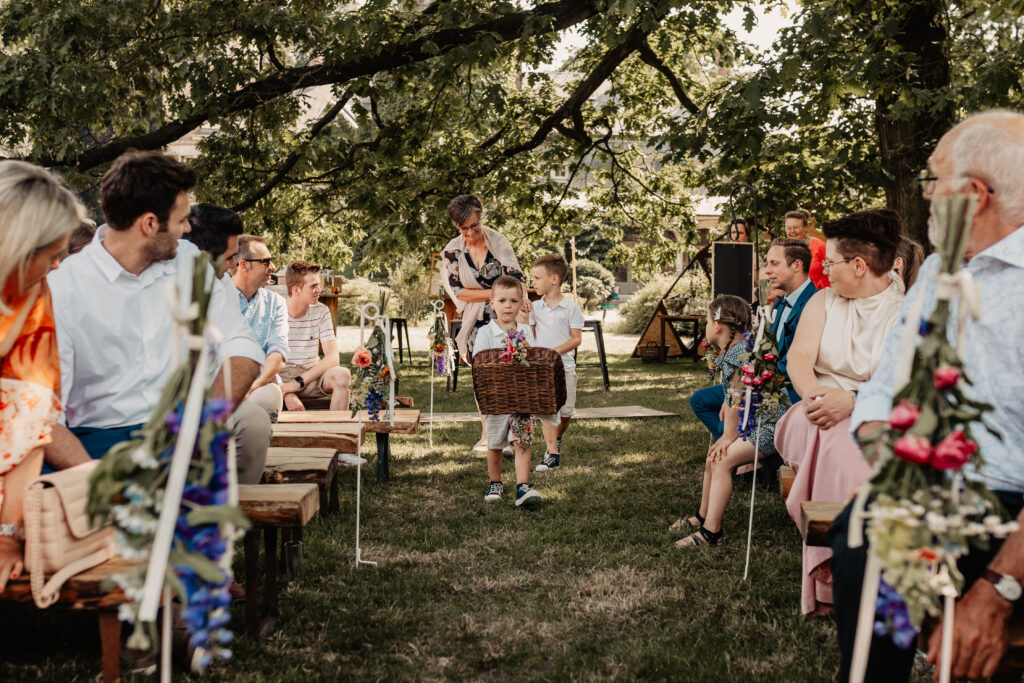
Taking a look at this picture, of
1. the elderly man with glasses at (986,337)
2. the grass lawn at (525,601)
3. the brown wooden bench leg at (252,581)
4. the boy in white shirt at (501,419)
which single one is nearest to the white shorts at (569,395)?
the grass lawn at (525,601)

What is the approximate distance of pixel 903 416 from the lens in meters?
1.71

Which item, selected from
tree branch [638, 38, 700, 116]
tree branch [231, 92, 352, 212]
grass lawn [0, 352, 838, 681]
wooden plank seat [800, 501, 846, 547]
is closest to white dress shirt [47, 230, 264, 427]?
grass lawn [0, 352, 838, 681]

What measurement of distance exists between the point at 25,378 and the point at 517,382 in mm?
3411

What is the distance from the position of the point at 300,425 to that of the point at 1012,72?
262 inches

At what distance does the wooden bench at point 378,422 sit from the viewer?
6.20 metres

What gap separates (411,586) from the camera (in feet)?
14.1

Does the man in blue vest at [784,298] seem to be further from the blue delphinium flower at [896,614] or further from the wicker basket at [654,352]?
the wicker basket at [654,352]

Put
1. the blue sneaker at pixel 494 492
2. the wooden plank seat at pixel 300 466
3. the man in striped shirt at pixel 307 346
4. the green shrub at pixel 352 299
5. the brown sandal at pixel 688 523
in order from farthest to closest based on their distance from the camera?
1. the green shrub at pixel 352 299
2. the man in striped shirt at pixel 307 346
3. the blue sneaker at pixel 494 492
4. the brown sandal at pixel 688 523
5. the wooden plank seat at pixel 300 466

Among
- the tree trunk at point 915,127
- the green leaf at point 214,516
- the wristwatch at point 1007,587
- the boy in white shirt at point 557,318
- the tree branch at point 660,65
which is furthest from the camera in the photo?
the tree branch at point 660,65

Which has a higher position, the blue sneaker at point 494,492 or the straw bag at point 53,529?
the straw bag at point 53,529

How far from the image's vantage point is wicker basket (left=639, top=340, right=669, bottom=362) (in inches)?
668

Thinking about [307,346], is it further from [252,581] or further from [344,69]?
[252,581]

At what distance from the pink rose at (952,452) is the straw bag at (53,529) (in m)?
2.30

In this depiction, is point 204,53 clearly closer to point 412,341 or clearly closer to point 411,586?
point 411,586
